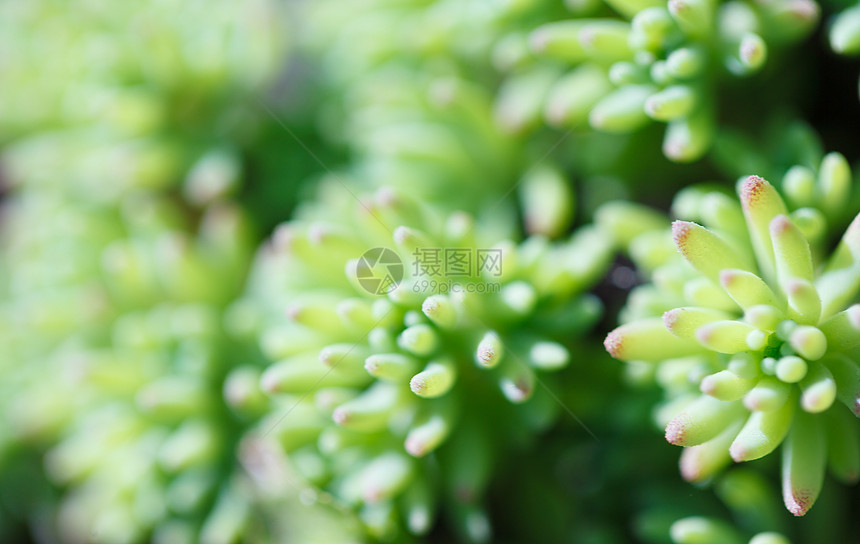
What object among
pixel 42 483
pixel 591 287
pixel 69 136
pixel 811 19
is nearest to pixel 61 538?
pixel 42 483

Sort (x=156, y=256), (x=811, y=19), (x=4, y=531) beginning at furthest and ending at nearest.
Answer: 1. (x=4, y=531)
2. (x=156, y=256)
3. (x=811, y=19)

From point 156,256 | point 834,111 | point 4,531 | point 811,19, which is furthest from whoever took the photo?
point 4,531

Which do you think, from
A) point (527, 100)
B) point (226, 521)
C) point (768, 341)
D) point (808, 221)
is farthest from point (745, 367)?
point (226, 521)

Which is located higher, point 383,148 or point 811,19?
point 811,19

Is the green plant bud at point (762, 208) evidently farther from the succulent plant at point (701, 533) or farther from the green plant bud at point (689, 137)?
the succulent plant at point (701, 533)

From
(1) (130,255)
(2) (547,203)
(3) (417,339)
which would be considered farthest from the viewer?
(1) (130,255)

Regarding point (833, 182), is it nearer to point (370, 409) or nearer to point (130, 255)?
point (370, 409)

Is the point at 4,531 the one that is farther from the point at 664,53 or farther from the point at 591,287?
the point at 664,53
